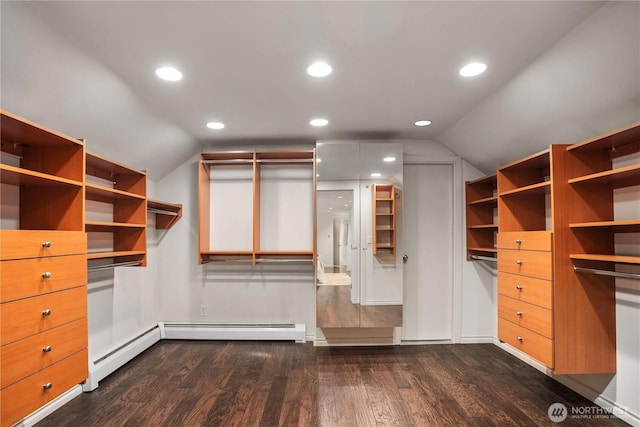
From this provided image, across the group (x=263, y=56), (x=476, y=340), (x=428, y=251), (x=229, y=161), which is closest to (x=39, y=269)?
(x=263, y=56)

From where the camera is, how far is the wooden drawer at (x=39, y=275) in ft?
5.03

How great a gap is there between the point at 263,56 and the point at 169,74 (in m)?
0.69

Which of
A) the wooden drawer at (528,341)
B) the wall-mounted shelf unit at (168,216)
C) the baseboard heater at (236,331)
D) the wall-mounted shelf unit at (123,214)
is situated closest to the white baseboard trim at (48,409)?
the wall-mounted shelf unit at (123,214)

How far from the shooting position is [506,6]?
1540 millimetres

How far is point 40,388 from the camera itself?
5.62 feet

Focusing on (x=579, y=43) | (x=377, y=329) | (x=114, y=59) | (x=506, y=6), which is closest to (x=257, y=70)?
(x=114, y=59)

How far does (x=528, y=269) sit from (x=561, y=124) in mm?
1076

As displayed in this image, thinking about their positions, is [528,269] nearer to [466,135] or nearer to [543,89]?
[543,89]

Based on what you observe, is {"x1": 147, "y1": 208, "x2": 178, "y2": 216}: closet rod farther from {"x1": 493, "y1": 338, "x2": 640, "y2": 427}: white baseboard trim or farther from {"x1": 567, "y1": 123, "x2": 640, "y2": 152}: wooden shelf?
{"x1": 493, "y1": 338, "x2": 640, "y2": 427}: white baseboard trim

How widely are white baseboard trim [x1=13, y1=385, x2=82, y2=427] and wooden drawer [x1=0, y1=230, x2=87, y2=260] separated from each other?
3.15 feet

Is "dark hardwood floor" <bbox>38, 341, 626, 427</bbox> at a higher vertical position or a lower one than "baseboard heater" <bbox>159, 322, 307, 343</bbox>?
lower

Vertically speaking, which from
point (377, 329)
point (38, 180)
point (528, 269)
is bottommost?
point (377, 329)

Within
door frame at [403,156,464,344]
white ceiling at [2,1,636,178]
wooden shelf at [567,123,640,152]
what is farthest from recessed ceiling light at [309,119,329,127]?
wooden shelf at [567,123,640,152]

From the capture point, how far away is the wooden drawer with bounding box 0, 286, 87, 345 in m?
1.53
